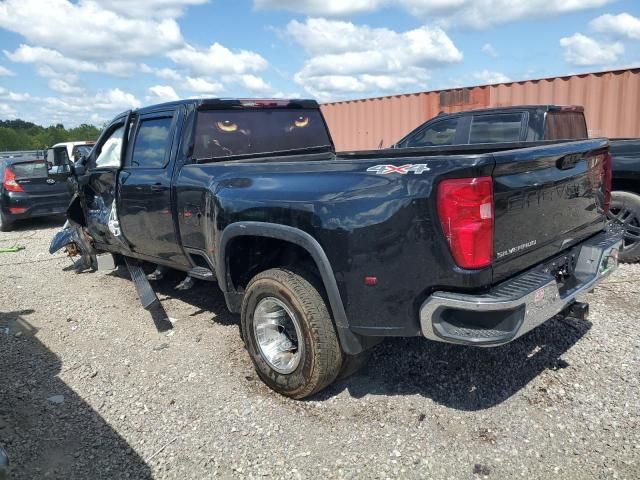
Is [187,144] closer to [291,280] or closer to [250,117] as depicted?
[250,117]

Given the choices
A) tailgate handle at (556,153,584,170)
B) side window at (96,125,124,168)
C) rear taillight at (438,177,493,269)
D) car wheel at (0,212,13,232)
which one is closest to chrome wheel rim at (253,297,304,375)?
rear taillight at (438,177,493,269)

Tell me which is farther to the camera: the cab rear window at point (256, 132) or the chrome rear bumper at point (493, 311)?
the cab rear window at point (256, 132)

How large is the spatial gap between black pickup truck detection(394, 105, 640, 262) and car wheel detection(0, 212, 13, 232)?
8081 millimetres

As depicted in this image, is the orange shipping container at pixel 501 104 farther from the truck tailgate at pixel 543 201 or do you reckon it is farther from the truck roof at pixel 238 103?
the truck tailgate at pixel 543 201

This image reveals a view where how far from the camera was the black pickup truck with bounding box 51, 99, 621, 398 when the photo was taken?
2.48 metres

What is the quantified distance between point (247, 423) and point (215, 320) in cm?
180

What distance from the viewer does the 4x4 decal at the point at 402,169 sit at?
98.1 inches

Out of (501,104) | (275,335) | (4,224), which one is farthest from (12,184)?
(501,104)

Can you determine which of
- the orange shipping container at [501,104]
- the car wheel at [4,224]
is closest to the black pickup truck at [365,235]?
the orange shipping container at [501,104]

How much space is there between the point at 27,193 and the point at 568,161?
1022 centimetres

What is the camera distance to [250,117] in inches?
181

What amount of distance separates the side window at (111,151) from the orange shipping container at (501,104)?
559 cm

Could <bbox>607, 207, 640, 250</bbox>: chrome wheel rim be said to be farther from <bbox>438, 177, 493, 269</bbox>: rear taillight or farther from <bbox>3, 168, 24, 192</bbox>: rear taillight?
<bbox>3, 168, 24, 192</bbox>: rear taillight

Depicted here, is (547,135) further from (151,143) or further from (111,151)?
(111,151)
